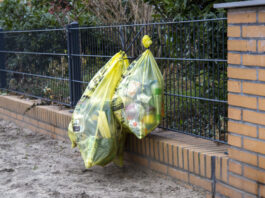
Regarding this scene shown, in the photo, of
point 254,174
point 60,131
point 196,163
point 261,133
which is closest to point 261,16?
point 261,133

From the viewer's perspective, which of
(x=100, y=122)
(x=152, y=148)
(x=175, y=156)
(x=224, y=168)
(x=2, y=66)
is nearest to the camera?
(x=224, y=168)

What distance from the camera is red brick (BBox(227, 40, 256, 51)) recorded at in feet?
10.0

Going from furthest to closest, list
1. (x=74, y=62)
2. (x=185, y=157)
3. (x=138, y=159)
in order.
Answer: (x=74, y=62) < (x=138, y=159) < (x=185, y=157)

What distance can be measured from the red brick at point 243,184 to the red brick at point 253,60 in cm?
86

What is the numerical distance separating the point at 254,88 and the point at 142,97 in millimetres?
1091

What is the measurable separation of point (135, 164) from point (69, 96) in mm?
1723

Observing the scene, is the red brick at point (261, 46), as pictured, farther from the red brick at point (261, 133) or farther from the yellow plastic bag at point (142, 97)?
the yellow plastic bag at point (142, 97)

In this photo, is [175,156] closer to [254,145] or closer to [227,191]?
[227,191]

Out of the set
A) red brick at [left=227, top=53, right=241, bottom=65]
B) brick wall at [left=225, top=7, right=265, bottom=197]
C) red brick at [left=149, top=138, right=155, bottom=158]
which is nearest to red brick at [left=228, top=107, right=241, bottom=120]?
brick wall at [left=225, top=7, right=265, bottom=197]

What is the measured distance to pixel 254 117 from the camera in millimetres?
3086

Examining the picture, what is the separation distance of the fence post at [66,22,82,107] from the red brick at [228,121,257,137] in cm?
261

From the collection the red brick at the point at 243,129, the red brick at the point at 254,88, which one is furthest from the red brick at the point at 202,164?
the red brick at the point at 254,88

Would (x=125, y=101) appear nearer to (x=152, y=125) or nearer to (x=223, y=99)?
(x=152, y=125)

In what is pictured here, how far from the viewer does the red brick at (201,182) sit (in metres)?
3.53
